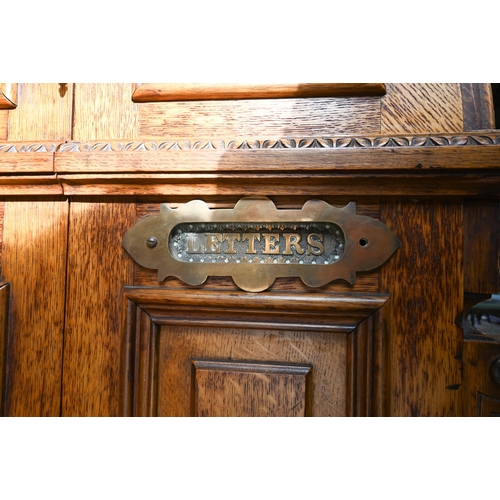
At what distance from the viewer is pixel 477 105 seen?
16.3 inches

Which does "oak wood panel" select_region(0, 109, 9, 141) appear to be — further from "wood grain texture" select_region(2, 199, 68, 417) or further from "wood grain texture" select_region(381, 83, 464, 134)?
"wood grain texture" select_region(381, 83, 464, 134)

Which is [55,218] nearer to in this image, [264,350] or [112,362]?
[112,362]

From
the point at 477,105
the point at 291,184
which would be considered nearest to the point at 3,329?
the point at 291,184

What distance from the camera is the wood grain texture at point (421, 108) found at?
42cm

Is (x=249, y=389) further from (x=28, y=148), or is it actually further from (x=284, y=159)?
(x=28, y=148)

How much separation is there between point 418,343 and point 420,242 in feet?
0.41

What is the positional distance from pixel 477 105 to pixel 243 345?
0.42 meters

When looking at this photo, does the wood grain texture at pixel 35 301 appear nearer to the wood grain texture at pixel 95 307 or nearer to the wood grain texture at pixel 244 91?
the wood grain texture at pixel 95 307

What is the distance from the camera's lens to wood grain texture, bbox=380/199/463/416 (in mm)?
403

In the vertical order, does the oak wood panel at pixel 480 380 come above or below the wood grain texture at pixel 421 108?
below

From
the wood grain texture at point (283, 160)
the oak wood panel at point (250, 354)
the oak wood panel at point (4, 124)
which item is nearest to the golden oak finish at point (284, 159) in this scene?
the wood grain texture at point (283, 160)

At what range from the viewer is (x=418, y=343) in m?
0.41

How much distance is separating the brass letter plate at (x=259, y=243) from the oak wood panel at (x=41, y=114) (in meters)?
0.19

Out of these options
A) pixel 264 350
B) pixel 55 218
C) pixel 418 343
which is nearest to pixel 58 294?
pixel 55 218
